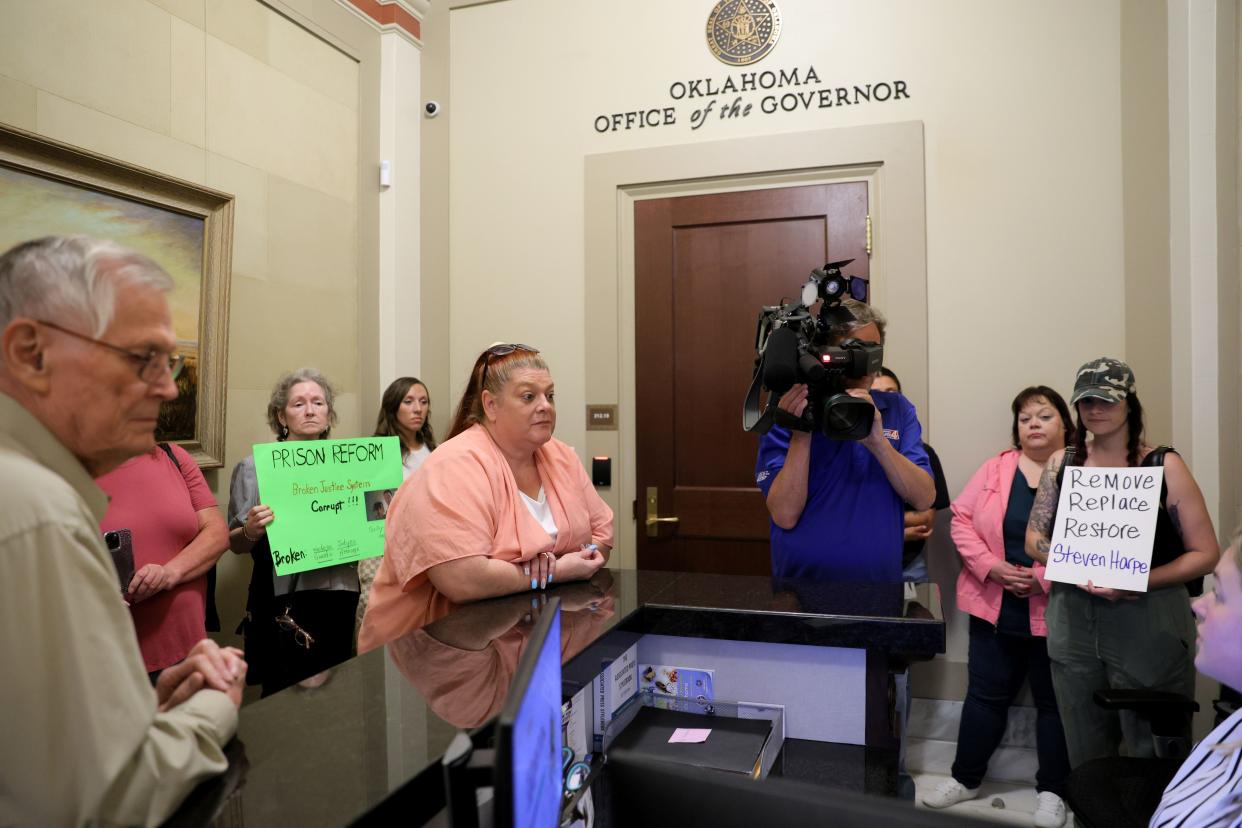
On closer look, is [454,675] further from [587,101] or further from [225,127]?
[587,101]

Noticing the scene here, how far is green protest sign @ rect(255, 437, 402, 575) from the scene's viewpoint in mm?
2609

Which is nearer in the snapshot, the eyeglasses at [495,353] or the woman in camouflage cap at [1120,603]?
the eyeglasses at [495,353]

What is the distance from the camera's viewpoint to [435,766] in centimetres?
99

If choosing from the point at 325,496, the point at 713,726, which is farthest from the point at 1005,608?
the point at 325,496

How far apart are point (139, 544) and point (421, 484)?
3.25 ft

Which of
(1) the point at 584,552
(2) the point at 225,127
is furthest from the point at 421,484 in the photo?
(2) the point at 225,127

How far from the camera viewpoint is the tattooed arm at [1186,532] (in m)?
2.38

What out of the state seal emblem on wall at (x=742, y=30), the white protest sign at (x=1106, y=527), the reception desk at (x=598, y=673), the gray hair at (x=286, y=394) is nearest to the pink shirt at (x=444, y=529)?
the reception desk at (x=598, y=673)

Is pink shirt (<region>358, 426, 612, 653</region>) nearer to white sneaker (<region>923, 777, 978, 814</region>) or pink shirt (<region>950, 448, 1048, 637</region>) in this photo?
pink shirt (<region>950, 448, 1048, 637</region>)

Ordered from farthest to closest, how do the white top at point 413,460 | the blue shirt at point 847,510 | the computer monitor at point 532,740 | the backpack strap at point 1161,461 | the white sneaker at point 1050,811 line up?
the white top at point 413,460 → the white sneaker at point 1050,811 → the backpack strap at point 1161,461 → the blue shirt at point 847,510 → the computer monitor at point 532,740

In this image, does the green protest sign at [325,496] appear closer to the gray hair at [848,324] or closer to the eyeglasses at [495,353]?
the eyeglasses at [495,353]

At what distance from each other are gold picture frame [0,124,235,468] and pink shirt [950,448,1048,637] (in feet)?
9.72

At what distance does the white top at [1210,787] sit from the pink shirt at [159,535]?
2422 millimetres

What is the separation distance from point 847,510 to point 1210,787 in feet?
3.56
